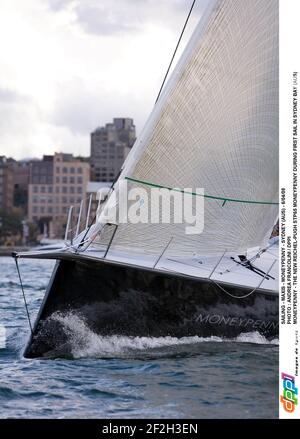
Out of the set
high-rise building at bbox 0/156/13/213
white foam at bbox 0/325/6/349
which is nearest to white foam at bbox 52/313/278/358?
white foam at bbox 0/325/6/349

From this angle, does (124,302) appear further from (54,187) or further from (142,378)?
(54,187)

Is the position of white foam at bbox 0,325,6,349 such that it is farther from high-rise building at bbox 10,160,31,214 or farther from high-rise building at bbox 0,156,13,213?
high-rise building at bbox 10,160,31,214

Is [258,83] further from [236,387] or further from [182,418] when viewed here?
[182,418]

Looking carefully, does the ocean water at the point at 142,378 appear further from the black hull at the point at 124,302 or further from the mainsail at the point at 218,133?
the mainsail at the point at 218,133

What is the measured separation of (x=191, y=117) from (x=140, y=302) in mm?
2323

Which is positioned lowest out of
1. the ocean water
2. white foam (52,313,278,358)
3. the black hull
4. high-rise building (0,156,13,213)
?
the ocean water

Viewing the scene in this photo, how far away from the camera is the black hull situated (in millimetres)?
12227

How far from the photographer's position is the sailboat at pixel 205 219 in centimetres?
1220

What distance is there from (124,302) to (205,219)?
1495 millimetres

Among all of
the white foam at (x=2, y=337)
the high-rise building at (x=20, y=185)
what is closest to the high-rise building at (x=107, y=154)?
the high-rise building at (x=20, y=185)

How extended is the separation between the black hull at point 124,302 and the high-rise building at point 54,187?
128 meters

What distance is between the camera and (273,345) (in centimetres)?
1302

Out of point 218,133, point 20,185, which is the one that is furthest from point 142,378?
point 20,185

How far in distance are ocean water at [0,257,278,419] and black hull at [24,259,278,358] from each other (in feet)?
0.46
